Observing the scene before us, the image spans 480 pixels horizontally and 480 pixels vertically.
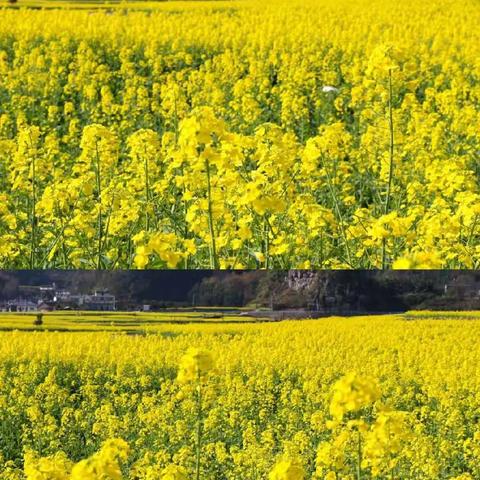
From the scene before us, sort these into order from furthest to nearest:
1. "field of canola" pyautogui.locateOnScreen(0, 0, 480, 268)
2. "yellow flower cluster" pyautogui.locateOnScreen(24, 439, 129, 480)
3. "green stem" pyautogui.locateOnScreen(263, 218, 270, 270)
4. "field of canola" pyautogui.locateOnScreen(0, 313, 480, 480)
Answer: "field of canola" pyautogui.locateOnScreen(0, 0, 480, 268)
"green stem" pyautogui.locateOnScreen(263, 218, 270, 270)
"field of canola" pyautogui.locateOnScreen(0, 313, 480, 480)
"yellow flower cluster" pyautogui.locateOnScreen(24, 439, 129, 480)

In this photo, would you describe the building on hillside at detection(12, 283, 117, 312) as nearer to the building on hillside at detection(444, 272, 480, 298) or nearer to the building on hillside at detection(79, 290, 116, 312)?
the building on hillside at detection(79, 290, 116, 312)

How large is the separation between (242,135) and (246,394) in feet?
7.16

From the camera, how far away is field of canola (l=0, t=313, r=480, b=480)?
391 centimetres

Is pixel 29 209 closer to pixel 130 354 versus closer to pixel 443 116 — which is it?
pixel 130 354

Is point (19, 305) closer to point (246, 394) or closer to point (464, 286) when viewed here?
point (246, 394)

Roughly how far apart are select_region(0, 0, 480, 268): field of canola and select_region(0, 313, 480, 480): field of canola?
347 millimetres

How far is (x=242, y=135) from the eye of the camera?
5.83m

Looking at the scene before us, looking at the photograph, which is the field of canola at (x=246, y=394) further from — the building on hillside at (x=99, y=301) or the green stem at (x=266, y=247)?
the green stem at (x=266, y=247)

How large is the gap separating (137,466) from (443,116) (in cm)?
625

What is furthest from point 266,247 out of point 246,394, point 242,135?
point 242,135

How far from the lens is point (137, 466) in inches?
153

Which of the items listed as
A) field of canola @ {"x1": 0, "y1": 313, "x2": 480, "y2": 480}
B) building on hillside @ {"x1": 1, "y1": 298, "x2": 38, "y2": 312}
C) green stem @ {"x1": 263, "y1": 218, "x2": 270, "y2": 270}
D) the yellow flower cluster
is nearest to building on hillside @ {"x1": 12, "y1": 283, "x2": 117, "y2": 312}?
building on hillside @ {"x1": 1, "y1": 298, "x2": 38, "y2": 312}

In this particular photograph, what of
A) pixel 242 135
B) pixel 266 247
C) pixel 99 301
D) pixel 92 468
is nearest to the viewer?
pixel 92 468

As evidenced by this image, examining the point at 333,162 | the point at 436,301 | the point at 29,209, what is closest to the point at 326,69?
the point at 333,162
